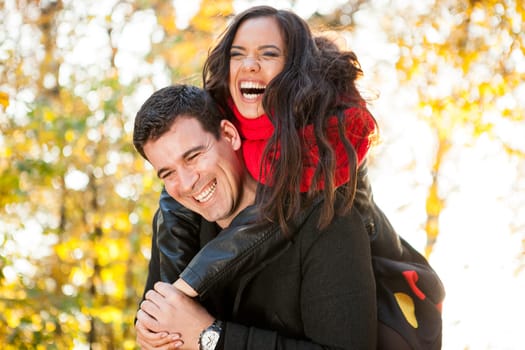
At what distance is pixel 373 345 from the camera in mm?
2072

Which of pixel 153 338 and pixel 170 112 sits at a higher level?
pixel 170 112

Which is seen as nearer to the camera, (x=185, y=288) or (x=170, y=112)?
(x=185, y=288)

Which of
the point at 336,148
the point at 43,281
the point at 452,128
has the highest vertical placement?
the point at 336,148

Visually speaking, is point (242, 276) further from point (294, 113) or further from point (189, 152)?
point (294, 113)

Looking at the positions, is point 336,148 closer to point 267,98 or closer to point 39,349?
point 267,98

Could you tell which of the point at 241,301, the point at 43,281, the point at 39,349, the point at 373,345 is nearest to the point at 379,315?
the point at 373,345

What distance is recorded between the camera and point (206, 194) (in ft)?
7.55

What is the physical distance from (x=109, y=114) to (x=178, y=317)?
9.57 feet

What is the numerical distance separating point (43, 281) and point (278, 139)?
362 cm

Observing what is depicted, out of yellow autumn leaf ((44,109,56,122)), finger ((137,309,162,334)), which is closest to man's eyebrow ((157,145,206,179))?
finger ((137,309,162,334))

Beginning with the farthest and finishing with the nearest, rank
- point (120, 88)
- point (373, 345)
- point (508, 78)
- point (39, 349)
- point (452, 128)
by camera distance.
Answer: point (120, 88)
point (452, 128)
point (508, 78)
point (39, 349)
point (373, 345)

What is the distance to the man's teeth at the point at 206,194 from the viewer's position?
2299 millimetres

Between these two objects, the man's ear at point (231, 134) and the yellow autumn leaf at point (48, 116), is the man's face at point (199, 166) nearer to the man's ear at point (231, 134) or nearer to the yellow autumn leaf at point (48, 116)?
the man's ear at point (231, 134)

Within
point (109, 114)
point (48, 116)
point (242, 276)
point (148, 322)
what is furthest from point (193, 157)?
point (109, 114)
